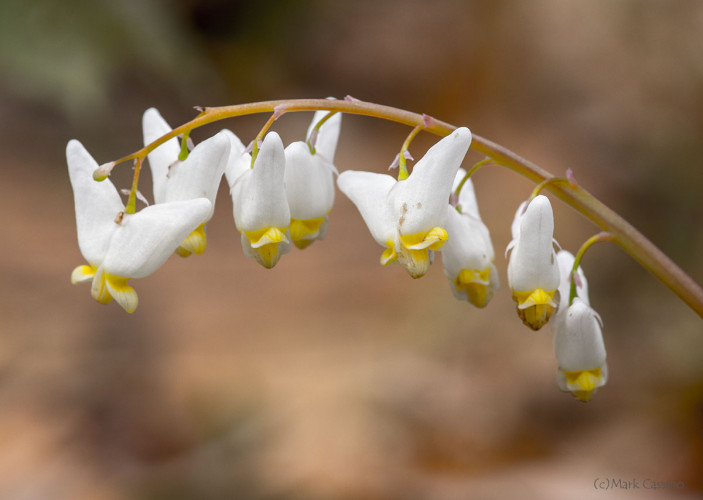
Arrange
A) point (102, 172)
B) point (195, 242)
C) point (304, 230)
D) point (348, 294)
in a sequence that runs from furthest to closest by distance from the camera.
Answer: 1. point (348, 294)
2. point (304, 230)
3. point (195, 242)
4. point (102, 172)

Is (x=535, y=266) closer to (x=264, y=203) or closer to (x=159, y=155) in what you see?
(x=264, y=203)

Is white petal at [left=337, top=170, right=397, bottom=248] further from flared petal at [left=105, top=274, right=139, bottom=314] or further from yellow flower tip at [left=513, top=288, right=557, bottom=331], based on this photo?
flared petal at [left=105, top=274, right=139, bottom=314]

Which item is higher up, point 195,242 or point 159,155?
point 159,155

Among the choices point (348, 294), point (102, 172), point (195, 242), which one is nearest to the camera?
point (102, 172)

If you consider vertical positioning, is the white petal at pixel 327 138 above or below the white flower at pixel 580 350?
above

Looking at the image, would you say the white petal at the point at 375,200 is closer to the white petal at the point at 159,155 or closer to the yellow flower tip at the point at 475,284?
the yellow flower tip at the point at 475,284

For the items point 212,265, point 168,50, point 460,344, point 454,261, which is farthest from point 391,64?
point 454,261

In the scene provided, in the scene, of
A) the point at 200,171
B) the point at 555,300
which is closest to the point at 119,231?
the point at 200,171

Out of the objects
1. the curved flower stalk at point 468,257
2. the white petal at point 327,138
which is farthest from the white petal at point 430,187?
the white petal at point 327,138
